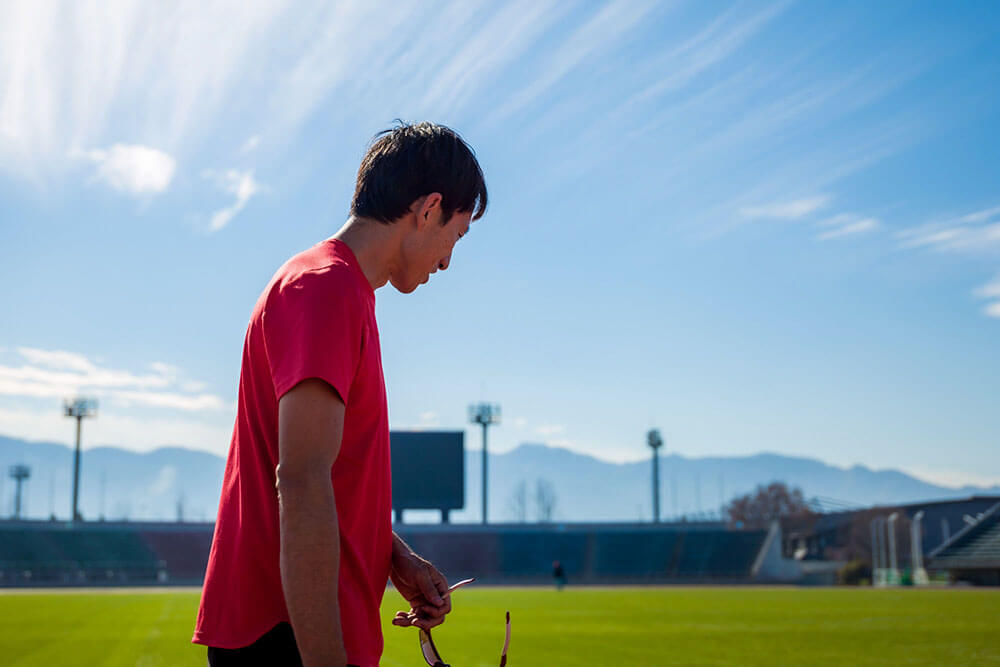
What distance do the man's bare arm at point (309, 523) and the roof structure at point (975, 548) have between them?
55.0m

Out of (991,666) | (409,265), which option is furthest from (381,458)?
(991,666)

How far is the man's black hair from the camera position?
2.32m

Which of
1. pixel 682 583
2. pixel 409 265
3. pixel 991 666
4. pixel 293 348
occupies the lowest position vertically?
pixel 682 583

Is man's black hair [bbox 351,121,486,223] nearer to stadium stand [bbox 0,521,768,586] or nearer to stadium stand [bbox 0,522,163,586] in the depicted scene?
stadium stand [bbox 0,521,768,586]

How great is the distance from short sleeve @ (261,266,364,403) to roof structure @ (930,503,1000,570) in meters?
55.0

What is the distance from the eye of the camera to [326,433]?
1950mm

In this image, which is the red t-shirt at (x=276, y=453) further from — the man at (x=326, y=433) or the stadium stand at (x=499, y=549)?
Result: the stadium stand at (x=499, y=549)

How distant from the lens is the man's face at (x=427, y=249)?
2391 mm

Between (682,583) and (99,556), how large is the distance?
3885 centimetres

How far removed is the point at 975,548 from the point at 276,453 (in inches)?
2354

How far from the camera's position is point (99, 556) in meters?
69.3

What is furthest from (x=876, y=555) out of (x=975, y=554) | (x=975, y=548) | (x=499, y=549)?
(x=499, y=549)

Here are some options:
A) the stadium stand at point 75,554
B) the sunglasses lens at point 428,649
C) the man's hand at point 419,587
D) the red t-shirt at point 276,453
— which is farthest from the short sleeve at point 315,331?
the stadium stand at point 75,554

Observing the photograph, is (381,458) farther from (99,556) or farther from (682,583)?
(99,556)
